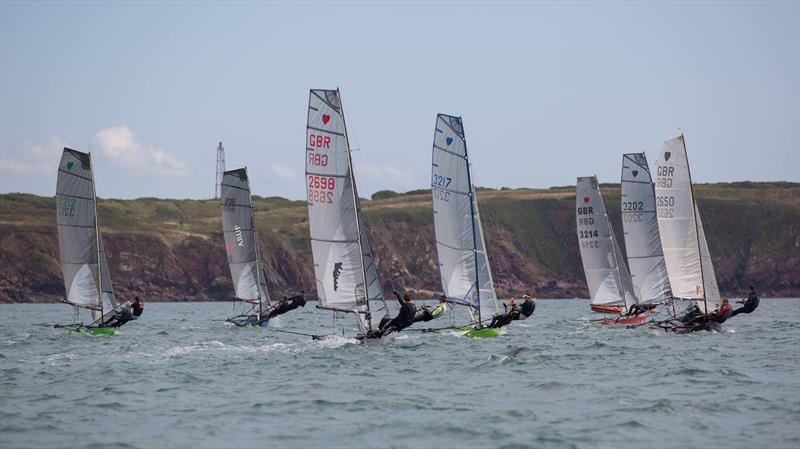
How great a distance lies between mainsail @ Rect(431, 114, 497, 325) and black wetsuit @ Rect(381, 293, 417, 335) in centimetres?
546

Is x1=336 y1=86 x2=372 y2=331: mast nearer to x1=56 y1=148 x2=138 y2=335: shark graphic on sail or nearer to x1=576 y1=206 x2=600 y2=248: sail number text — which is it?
x1=56 y1=148 x2=138 y2=335: shark graphic on sail

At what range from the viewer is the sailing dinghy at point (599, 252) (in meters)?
60.5

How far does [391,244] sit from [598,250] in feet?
253

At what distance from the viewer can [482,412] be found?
24.7 metres

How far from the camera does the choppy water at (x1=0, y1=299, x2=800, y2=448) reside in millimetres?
22109

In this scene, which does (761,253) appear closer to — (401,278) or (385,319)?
(401,278)

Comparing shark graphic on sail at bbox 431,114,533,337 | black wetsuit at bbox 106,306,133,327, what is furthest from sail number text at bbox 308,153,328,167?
black wetsuit at bbox 106,306,133,327

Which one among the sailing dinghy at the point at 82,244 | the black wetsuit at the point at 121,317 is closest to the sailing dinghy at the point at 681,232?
the black wetsuit at the point at 121,317

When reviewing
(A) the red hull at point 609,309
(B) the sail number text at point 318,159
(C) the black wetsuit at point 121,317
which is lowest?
(A) the red hull at point 609,309

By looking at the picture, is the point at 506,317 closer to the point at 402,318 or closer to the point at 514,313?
the point at 514,313

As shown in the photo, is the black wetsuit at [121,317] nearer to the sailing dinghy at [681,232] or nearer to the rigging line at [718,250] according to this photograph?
the sailing dinghy at [681,232]

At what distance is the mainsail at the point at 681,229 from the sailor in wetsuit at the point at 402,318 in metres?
15.8

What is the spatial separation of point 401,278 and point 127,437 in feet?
356

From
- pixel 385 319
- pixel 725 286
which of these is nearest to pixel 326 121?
pixel 385 319
